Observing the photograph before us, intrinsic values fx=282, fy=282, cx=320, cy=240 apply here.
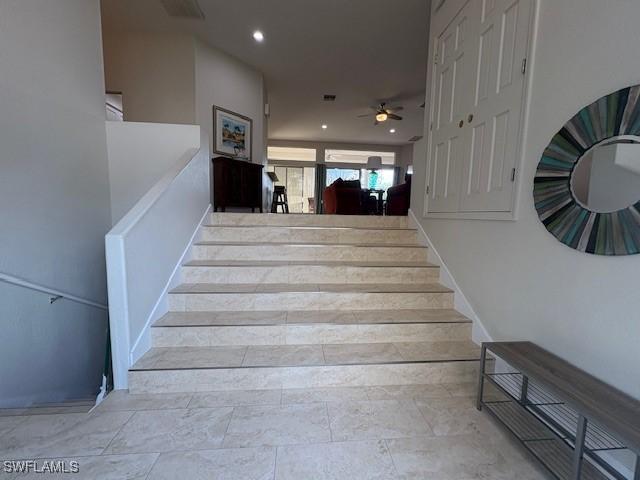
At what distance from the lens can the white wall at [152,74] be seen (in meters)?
3.97

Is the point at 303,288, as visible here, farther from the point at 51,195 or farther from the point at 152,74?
the point at 152,74

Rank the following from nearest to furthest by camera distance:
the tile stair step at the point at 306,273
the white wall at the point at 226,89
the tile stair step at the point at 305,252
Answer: the tile stair step at the point at 306,273 < the tile stair step at the point at 305,252 < the white wall at the point at 226,89

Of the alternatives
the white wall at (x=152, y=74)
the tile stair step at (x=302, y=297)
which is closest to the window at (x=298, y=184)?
the white wall at (x=152, y=74)

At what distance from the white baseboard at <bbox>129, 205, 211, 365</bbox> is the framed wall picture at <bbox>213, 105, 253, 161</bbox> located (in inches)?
100

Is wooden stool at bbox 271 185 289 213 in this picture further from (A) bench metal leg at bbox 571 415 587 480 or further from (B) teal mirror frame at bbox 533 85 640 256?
(A) bench metal leg at bbox 571 415 587 480

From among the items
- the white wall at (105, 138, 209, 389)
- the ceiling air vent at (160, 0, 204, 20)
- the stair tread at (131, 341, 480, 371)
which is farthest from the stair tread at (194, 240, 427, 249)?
the ceiling air vent at (160, 0, 204, 20)

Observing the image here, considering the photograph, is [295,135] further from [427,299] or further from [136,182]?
[427,299]

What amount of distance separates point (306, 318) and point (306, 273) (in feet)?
1.62

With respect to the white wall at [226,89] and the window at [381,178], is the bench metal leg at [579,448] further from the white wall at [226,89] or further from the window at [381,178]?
the window at [381,178]

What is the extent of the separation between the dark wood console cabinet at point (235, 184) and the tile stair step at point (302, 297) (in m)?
2.32

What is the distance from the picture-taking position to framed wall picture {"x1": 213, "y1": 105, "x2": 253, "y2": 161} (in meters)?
4.47

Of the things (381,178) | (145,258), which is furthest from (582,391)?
(381,178)

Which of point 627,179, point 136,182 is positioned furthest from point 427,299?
point 136,182

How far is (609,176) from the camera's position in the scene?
1.21 m
